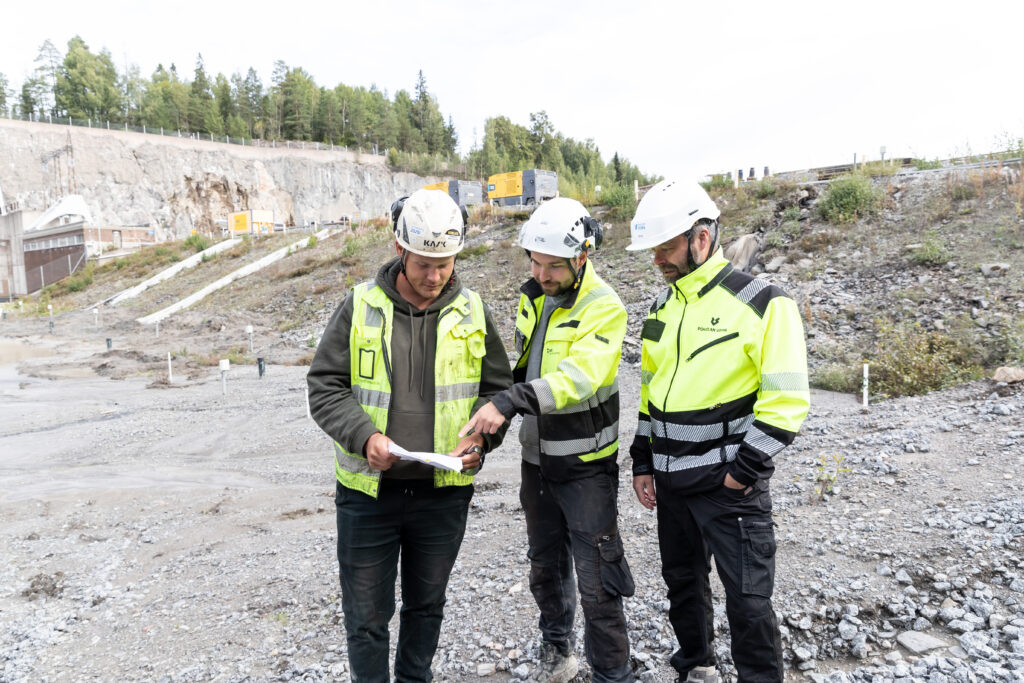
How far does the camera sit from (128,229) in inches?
1869

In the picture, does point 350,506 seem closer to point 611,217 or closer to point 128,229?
point 611,217

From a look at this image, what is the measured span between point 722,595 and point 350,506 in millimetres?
2329

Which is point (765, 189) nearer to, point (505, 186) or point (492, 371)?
point (505, 186)

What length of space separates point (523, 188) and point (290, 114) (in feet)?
215

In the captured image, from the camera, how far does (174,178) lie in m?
55.9

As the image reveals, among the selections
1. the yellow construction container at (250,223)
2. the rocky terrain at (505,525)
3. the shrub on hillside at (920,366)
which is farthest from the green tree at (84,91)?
the shrub on hillside at (920,366)

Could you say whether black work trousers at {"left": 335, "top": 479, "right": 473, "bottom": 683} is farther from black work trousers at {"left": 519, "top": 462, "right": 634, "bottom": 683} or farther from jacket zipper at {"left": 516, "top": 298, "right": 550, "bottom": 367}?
jacket zipper at {"left": 516, "top": 298, "right": 550, "bottom": 367}

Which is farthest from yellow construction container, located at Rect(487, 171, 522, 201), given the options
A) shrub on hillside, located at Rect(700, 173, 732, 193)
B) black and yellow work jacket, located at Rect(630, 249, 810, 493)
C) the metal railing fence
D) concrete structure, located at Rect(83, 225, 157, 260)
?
the metal railing fence

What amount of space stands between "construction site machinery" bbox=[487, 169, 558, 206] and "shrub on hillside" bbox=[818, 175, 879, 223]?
13130mm

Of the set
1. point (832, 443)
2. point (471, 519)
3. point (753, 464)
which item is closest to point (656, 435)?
point (753, 464)

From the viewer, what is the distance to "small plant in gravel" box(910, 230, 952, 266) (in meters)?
12.5

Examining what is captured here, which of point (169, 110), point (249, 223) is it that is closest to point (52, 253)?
point (249, 223)

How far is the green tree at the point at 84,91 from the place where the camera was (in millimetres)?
70812

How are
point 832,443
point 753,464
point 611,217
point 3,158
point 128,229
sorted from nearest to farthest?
point 753,464 → point 832,443 → point 611,217 → point 128,229 → point 3,158
